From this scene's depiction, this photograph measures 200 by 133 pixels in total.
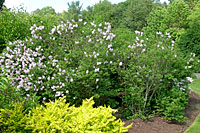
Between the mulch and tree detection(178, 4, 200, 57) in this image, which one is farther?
tree detection(178, 4, 200, 57)

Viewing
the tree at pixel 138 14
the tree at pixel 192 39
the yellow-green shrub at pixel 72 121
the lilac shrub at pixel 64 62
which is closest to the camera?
the yellow-green shrub at pixel 72 121

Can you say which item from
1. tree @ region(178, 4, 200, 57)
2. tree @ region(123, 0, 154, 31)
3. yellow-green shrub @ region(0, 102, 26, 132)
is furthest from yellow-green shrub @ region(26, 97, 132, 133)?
tree @ region(123, 0, 154, 31)

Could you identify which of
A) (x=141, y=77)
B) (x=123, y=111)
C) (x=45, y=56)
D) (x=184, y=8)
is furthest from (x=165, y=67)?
(x=184, y=8)

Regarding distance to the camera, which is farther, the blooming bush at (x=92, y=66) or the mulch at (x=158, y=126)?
the blooming bush at (x=92, y=66)

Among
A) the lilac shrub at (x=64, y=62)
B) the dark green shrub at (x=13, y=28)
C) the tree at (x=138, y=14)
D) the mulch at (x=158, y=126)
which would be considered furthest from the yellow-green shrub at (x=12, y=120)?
the tree at (x=138, y=14)

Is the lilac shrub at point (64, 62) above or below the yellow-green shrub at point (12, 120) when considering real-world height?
above

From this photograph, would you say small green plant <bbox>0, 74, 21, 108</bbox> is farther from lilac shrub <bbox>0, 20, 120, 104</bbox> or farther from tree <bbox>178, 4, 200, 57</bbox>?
tree <bbox>178, 4, 200, 57</bbox>

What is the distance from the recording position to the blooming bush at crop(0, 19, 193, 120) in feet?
15.3

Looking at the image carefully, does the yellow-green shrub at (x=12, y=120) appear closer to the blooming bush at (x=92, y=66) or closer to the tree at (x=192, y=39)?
the blooming bush at (x=92, y=66)

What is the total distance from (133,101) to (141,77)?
0.65 meters

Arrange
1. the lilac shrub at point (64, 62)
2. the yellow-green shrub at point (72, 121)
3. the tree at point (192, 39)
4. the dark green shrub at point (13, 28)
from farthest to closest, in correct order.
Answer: the tree at point (192, 39), the dark green shrub at point (13, 28), the lilac shrub at point (64, 62), the yellow-green shrub at point (72, 121)

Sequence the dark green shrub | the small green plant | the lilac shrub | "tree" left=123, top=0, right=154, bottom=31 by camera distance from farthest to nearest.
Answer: "tree" left=123, top=0, right=154, bottom=31 < the dark green shrub < the lilac shrub < the small green plant

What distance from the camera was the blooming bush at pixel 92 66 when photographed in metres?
4.67

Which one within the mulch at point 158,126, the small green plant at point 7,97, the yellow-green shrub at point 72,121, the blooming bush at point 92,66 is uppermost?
the blooming bush at point 92,66
